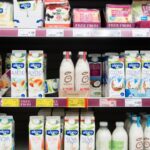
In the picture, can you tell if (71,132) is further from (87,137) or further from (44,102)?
(44,102)

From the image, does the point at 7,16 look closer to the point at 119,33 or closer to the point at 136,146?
the point at 119,33

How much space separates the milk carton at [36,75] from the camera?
193cm

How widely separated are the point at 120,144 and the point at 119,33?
2.30 ft

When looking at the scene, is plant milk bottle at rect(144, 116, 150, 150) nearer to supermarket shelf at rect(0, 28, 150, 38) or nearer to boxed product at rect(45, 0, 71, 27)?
supermarket shelf at rect(0, 28, 150, 38)

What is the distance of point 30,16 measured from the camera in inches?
77.9

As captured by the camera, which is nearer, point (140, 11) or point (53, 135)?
point (53, 135)

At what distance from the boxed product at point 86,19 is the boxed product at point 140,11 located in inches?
10.5

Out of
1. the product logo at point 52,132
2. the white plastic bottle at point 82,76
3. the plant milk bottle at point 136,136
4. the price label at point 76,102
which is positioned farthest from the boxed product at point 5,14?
the plant milk bottle at point 136,136

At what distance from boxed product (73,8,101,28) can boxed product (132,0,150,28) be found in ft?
0.88

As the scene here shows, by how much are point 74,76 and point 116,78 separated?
272 millimetres

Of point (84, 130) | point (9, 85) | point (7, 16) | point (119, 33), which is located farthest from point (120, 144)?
point (7, 16)

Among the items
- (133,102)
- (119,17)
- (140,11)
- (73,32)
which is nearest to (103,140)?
(133,102)

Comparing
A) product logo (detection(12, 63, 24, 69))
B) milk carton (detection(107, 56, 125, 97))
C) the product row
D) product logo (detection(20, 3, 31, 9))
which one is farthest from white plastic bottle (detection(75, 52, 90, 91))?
product logo (detection(20, 3, 31, 9))

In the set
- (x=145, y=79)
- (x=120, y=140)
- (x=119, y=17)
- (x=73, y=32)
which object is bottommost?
(x=120, y=140)
